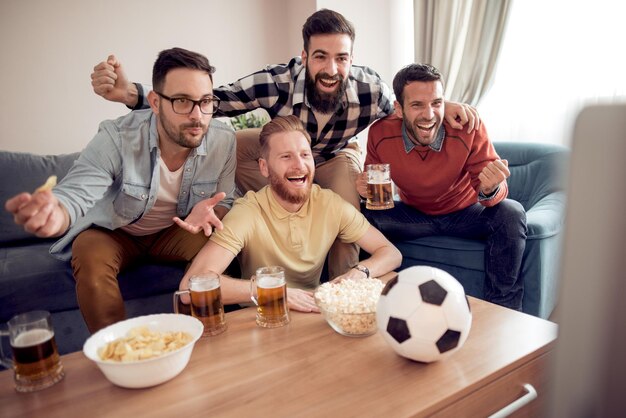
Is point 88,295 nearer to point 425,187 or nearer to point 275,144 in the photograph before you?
point 275,144

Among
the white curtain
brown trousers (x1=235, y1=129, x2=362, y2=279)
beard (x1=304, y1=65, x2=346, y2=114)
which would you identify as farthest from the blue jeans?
the white curtain

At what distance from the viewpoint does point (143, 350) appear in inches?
A: 39.6

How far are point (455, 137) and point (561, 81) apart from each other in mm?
1258

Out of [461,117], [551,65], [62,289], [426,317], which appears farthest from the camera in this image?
[551,65]

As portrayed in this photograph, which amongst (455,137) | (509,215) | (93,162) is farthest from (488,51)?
(93,162)

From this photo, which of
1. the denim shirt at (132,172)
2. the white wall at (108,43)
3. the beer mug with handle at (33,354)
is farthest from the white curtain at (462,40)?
the beer mug with handle at (33,354)

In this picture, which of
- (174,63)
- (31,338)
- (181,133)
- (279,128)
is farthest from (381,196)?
(31,338)

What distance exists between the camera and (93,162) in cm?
174

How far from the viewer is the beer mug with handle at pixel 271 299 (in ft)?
4.18

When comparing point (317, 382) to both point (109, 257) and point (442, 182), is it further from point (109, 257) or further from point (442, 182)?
point (442, 182)

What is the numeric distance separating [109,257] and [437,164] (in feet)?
5.16

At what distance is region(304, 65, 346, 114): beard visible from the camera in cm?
224

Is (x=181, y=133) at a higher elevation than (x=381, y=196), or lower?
higher

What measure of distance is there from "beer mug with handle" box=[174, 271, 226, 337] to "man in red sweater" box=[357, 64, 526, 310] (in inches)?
41.3
